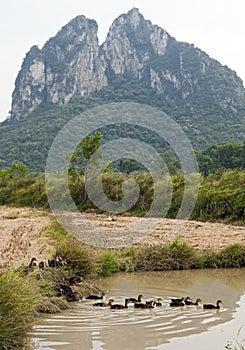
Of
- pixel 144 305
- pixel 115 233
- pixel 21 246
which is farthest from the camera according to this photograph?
pixel 115 233

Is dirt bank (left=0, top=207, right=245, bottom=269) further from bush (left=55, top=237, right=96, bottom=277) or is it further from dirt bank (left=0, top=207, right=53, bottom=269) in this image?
bush (left=55, top=237, right=96, bottom=277)

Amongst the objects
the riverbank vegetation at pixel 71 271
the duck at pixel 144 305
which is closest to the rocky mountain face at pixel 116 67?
the riverbank vegetation at pixel 71 271

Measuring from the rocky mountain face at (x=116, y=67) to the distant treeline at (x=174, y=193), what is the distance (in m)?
80.5

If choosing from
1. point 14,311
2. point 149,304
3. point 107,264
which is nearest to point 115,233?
point 107,264

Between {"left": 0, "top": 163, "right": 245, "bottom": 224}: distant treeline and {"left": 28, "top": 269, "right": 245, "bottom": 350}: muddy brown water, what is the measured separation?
15.1 meters

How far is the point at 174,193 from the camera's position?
3334 cm

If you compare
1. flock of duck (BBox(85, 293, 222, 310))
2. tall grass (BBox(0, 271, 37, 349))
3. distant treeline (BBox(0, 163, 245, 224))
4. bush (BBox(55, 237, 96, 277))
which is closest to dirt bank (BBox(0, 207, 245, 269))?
bush (BBox(55, 237, 96, 277))

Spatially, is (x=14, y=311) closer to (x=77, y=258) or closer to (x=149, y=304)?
(x=149, y=304)

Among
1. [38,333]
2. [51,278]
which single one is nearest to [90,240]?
[51,278]

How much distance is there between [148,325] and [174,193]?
25189 millimetres

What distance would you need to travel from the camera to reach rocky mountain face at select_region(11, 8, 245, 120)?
134125mm

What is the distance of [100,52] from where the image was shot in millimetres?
154500

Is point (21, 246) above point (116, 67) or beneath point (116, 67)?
beneath

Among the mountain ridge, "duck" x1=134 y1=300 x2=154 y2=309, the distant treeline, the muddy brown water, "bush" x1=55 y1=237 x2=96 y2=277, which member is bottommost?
the muddy brown water
